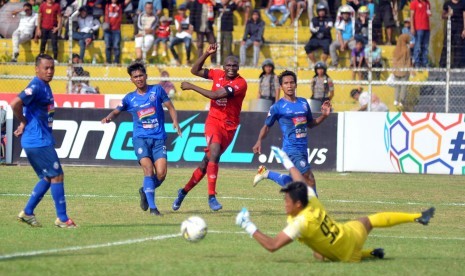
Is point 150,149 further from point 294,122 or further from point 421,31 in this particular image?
point 421,31

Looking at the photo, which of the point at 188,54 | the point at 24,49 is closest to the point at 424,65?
the point at 188,54

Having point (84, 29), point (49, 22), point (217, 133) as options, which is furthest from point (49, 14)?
point (217, 133)

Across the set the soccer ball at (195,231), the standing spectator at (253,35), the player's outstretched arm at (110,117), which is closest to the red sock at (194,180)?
the player's outstretched arm at (110,117)

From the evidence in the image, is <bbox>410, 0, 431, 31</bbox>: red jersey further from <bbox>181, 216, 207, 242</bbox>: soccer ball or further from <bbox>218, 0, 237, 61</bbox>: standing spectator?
<bbox>181, 216, 207, 242</bbox>: soccer ball

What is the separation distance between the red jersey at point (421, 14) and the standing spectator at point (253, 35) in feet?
15.3

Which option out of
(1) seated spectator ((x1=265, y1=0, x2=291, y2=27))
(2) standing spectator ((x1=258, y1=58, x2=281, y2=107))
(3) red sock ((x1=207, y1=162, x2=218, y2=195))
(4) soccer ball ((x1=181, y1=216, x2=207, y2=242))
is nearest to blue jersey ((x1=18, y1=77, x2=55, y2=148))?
(4) soccer ball ((x1=181, y1=216, x2=207, y2=242))

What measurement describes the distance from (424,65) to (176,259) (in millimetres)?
20375

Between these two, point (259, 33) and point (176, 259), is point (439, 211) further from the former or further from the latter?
point (259, 33)

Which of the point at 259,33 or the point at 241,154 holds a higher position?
the point at 259,33

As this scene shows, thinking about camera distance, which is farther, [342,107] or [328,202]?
[342,107]

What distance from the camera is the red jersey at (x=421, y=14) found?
29.9 m

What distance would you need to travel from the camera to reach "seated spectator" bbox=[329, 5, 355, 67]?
30344 mm

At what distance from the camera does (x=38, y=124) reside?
42.3 feet

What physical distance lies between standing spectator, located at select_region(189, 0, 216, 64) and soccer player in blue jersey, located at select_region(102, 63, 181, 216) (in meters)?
15.5
